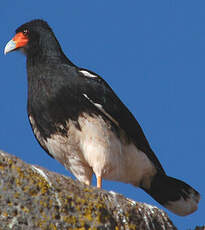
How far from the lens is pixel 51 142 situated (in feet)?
21.4

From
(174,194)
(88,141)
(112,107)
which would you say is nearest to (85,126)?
(88,141)

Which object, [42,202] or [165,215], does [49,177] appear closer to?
[42,202]

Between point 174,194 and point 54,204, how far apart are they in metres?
3.68

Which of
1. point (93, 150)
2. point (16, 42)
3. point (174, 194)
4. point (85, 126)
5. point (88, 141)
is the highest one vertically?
point (16, 42)

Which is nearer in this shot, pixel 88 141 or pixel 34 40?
pixel 88 141

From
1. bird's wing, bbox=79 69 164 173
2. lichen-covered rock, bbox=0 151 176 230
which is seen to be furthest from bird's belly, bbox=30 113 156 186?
A: lichen-covered rock, bbox=0 151 176 230

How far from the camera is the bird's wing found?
21.2ft

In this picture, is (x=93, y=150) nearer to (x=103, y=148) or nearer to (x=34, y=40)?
(x=103, y=148)

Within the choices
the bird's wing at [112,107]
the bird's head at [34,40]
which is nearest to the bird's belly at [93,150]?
the bird's wing at [112,107]

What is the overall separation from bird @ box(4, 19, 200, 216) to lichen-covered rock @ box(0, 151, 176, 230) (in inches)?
83.5

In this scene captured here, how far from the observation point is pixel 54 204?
362 centimetres

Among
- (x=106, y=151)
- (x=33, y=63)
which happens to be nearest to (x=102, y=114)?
(x=106, y=151)

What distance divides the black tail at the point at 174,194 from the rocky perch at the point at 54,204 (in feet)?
8.85

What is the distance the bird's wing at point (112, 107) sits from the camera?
21.2 feet
